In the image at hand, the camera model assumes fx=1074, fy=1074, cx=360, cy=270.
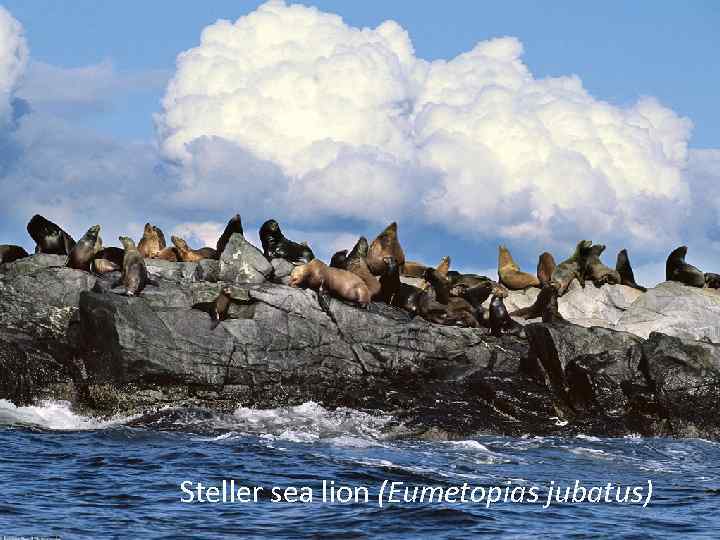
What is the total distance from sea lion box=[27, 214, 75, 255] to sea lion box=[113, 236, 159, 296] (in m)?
3.44

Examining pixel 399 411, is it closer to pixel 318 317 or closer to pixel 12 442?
pixel 318 317

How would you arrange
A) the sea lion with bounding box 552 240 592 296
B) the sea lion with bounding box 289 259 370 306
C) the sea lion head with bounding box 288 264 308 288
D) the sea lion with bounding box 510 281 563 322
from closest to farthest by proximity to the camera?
the sea lion with bounding box 289 259 370 306 → the sea lion head with bounding box 288 264 308 288 → the sea lion with bounding box 510 281 563 322 → the sea lion with bounding box 552 240 592 296

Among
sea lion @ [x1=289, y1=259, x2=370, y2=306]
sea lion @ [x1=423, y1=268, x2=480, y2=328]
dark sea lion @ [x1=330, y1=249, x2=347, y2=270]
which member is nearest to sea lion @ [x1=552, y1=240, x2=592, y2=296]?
sea lion @ [x1=423, y1=268, x2=480, y2=328]

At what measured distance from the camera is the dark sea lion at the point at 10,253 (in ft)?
72.7

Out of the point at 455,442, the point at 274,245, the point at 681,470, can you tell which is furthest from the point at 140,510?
the point at 274,245

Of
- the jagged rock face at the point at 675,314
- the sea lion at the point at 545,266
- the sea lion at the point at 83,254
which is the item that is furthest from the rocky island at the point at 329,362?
the sea lion at the point at 545,266

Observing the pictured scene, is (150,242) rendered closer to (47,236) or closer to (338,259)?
(47,236)

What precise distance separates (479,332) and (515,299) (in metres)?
4.26

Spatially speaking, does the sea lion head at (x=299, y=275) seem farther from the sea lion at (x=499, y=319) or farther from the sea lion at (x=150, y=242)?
the sea lion at (x=150, y=242)

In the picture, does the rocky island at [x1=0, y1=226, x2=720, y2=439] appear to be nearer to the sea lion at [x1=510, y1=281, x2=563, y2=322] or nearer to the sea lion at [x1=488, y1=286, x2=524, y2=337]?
the sea lion at [x1=488, y1=286, x2=524, y2=337]

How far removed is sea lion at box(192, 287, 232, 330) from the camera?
19578 mm

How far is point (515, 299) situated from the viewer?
2492 cm

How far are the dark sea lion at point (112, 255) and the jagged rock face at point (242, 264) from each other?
7.39 feet

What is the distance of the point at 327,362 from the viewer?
1967 cm
